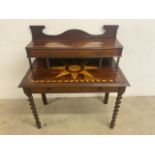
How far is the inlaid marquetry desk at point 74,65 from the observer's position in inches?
51.4

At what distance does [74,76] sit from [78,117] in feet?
1.92

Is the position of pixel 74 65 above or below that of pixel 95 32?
below

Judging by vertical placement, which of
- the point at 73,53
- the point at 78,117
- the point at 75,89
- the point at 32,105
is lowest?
the point at 78,117

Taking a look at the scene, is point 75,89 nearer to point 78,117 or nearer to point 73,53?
point 73,53

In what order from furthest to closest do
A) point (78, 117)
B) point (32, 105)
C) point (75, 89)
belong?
point (78, 117)
point (32, 105)
point (75, 89)

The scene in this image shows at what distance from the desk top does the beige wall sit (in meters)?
0.30

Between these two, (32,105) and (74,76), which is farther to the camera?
(32,105)

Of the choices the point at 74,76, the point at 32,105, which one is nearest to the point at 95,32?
the point at 74,76

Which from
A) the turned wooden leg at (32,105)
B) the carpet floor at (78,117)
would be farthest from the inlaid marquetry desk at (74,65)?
the carpet floor at (78,117)

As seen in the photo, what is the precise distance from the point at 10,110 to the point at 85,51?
112 cm

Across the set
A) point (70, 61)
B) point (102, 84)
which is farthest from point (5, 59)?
point (102, 84)

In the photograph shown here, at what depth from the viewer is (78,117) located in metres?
1.77

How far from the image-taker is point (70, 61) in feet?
5.13
